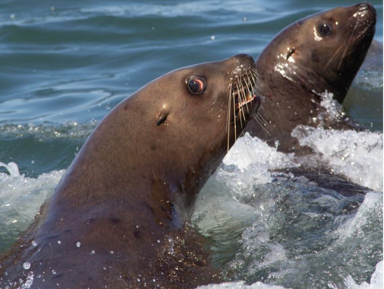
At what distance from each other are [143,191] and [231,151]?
2771 mm

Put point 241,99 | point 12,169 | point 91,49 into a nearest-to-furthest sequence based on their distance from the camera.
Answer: point 241,99 < point 12,169 < point 91,49

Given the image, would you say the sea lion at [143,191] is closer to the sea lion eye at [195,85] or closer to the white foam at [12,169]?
the sea lion eye at [195,85]

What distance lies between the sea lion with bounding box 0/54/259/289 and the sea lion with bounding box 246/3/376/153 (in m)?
2.70

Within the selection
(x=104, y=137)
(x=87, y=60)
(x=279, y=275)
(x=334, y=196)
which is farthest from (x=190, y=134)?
(x=87, y=60)

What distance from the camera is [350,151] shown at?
26.7 feet

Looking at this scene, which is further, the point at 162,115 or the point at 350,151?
the point at 350,151

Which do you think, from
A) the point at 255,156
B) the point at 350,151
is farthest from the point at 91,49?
the point at 350,151

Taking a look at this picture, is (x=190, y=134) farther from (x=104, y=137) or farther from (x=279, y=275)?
(x=279, y=275)

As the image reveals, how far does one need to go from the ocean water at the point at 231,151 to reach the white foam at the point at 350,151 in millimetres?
13

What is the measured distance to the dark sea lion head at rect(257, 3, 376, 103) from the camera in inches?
337

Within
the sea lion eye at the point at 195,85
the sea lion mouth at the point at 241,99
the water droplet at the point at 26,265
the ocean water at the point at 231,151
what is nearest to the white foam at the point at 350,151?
the ocean water at the point at 231,151

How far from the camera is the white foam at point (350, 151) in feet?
25.5

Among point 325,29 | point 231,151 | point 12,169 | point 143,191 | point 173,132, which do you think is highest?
point 325,29

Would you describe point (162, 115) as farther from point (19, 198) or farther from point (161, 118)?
point (19, 198)
